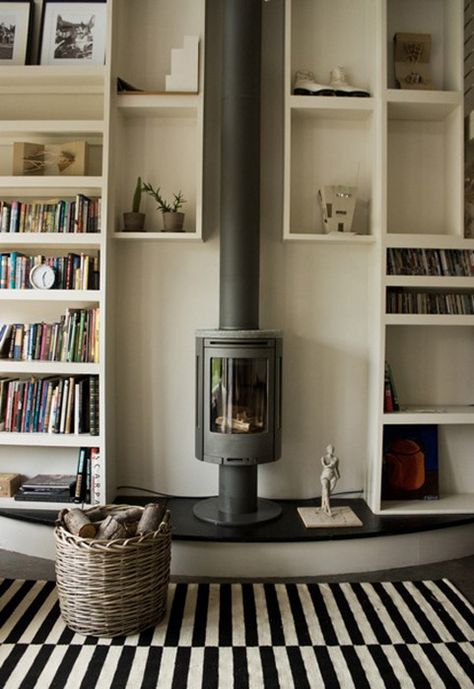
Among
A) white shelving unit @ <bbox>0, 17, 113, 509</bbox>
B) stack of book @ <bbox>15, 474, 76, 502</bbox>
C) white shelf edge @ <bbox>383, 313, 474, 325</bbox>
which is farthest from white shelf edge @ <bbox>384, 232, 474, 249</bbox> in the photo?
stack of book @ <bbox>15, 474, 76, 502</bbox>

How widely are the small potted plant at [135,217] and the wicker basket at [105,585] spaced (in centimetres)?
154

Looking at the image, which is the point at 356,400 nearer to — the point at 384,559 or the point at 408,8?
the point at 384,559

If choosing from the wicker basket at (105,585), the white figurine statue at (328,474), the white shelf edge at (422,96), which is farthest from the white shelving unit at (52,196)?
the white shelf edge at (422,96)

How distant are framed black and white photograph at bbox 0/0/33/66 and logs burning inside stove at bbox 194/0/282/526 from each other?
1.02 meters

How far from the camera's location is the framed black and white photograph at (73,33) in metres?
3.11

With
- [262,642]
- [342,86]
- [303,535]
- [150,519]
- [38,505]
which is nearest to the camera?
[262,642]

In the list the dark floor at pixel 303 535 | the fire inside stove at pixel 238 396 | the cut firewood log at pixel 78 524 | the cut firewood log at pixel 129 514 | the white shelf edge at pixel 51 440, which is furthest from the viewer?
the white shelf edge at pixel 51 440

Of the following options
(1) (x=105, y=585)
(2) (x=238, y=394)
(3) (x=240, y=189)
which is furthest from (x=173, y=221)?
(1) (x=105, y=585)

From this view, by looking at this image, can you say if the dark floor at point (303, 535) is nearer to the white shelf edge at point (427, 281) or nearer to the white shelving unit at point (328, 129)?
the white shelf edge at point (427, 281)

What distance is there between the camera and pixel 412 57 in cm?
323

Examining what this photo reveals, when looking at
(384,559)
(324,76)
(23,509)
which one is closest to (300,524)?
(384,559)

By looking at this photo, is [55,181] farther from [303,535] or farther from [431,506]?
[431,506]

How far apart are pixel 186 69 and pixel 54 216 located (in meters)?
0.98

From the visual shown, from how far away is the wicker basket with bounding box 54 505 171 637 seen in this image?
2268 mm
